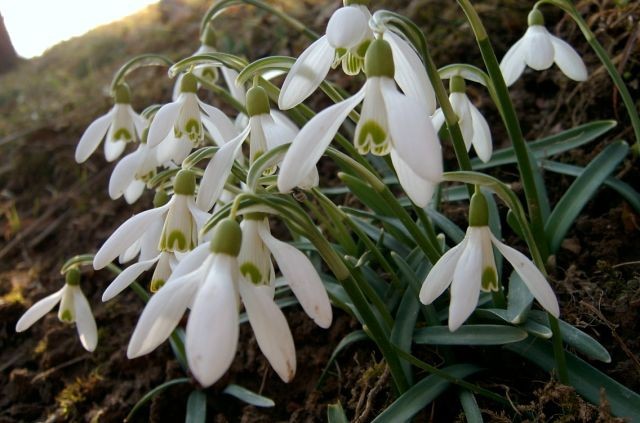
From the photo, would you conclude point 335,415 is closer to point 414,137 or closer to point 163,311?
point 163,311

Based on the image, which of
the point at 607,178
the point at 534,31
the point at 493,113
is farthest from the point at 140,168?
the point at 493,113

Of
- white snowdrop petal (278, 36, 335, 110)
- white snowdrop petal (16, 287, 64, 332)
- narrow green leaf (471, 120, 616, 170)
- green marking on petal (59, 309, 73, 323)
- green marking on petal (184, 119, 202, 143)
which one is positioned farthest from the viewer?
narrow green leaf (471, 120, 616, 170)

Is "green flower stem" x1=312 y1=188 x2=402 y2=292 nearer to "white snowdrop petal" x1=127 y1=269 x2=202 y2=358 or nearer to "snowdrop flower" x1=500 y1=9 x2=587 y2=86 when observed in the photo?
"white snowdrop petal" x1=127 y1=269 x2=202 y2=358

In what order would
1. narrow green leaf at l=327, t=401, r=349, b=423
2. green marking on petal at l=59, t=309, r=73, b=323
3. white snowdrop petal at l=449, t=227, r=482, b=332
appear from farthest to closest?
green marking on petal at l=59, t=309, r=73, b=323 < narrow green leaf at l=327, t=401, r=349, b=423 < white snowdrop petal at l=449, t=227, r=482, b=332

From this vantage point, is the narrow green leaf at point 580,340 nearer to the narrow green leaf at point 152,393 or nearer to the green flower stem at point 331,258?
the green flower stem at point 331,258

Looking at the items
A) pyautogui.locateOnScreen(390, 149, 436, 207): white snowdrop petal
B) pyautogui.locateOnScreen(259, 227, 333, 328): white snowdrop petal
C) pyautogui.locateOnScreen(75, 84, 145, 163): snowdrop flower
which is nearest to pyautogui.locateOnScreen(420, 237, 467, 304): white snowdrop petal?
pyautogui.locateOnScreen(390, 149, 436, 207): white snowdrop petal

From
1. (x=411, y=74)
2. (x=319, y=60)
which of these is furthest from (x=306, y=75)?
(x=411, y=74)
